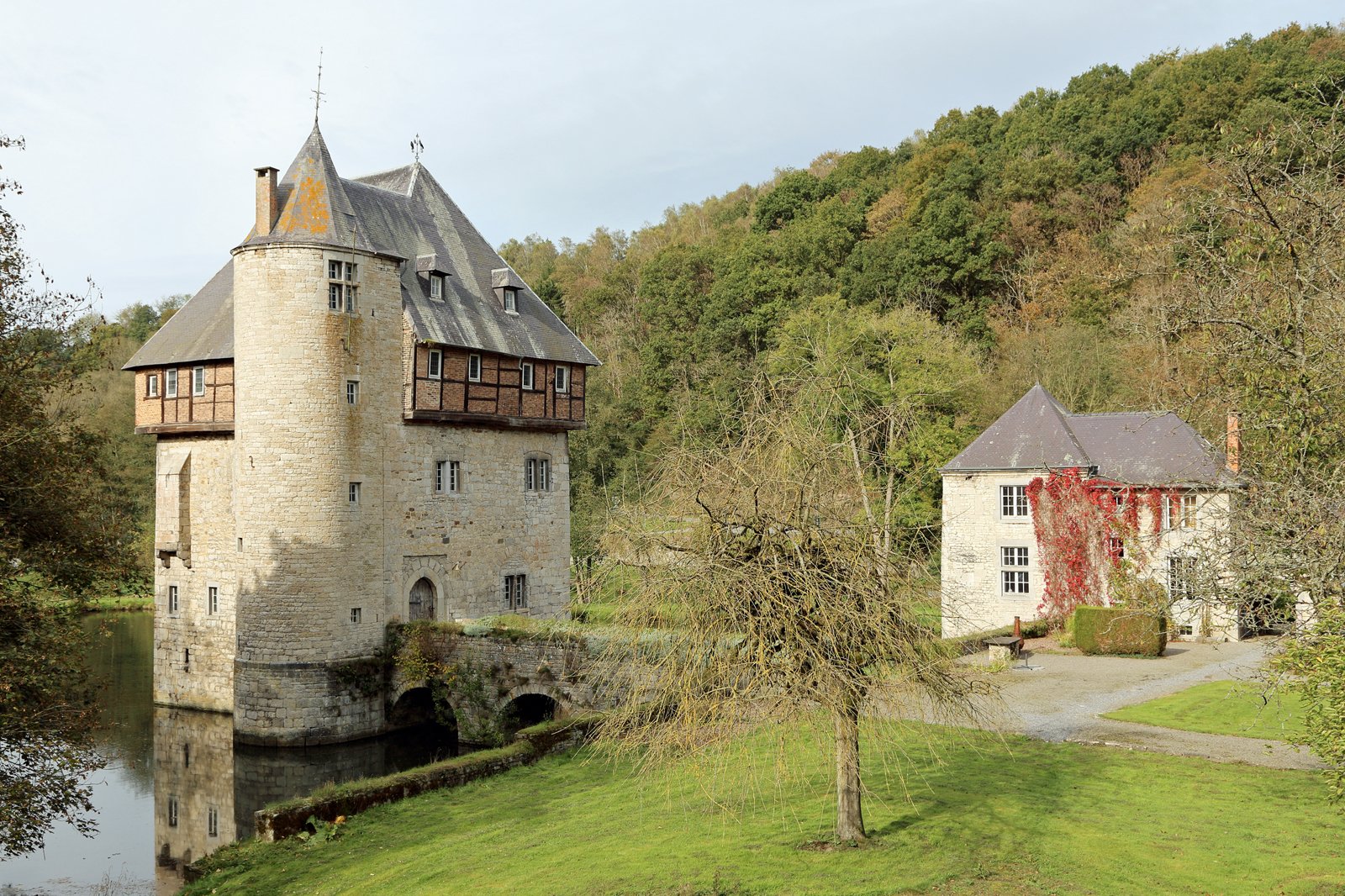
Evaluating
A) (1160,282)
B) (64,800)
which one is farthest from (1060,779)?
(1160,282)

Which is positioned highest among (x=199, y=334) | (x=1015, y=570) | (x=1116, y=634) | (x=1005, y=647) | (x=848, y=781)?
(x=199, y=334)

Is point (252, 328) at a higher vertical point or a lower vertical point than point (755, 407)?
higher

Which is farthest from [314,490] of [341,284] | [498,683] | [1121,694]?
→ [1121,694]

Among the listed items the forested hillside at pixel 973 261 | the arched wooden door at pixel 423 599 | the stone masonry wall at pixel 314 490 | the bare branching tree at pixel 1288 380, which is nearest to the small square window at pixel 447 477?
the stone masonry wall at pixel 314 490

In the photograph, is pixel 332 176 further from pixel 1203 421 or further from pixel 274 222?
pixel 1203 421

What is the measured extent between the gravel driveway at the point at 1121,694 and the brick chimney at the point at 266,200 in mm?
17096

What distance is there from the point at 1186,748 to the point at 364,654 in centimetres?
1551

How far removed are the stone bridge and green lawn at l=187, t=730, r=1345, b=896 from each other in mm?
4532

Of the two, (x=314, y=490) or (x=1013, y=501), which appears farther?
(x=1013, y=501)

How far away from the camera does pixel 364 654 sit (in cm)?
2111

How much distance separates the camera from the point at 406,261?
76.7 feet

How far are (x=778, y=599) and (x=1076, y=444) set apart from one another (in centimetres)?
1977

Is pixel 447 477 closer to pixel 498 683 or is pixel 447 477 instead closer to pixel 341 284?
pixel 341 284

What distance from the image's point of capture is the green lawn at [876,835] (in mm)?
8625
